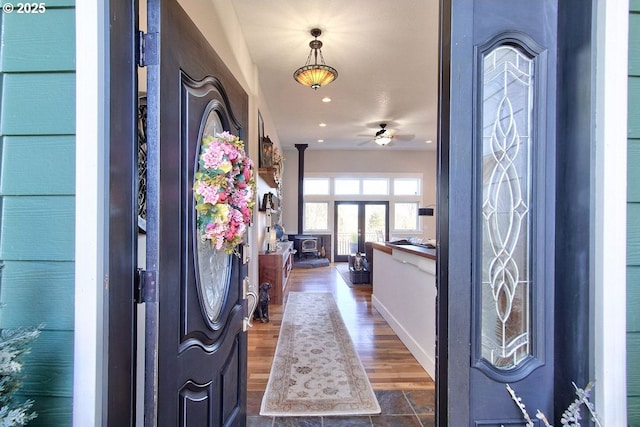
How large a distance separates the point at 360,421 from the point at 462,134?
1.88 meters

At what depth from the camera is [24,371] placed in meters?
0.80

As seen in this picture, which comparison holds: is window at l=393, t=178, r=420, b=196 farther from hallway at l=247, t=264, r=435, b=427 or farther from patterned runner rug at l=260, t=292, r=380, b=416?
patterned runner rug at l=260, t=292, r=380, b=416

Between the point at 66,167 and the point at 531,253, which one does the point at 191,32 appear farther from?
the point at 531,253

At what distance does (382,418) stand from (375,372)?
0.58 m

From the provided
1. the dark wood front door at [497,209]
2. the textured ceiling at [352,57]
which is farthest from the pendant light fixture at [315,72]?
the dark wood front door at [497,209]

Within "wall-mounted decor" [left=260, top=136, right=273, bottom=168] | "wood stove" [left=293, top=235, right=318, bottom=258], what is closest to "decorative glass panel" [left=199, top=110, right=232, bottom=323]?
"wall-mounted decor" [left=260, top=136, right=273, bottom=168]

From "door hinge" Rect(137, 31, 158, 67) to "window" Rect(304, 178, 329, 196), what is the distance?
8084mm

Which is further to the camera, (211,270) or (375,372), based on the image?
(375,372)

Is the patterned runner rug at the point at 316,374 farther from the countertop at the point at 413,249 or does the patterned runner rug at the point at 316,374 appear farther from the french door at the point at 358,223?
the french door at the point at 358,223

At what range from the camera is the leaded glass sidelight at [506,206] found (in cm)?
96

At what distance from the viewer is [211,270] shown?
50.3 inches

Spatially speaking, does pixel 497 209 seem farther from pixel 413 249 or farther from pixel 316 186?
pixel 316 186

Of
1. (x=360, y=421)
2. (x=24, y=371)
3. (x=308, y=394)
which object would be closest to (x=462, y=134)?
(x=24, y=371)

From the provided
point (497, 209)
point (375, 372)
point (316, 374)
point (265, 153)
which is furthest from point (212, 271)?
point (265, 153)
